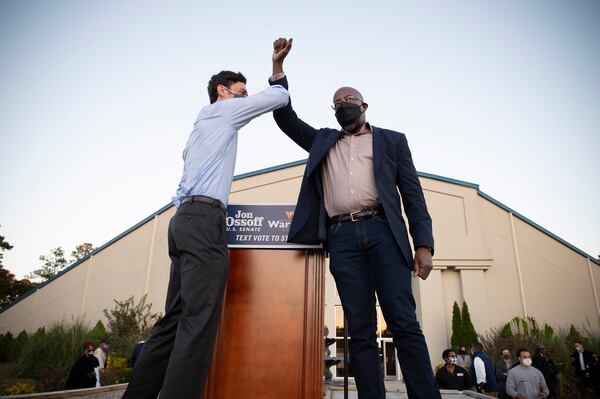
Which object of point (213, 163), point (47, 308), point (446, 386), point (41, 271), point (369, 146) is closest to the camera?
point (213, 163)

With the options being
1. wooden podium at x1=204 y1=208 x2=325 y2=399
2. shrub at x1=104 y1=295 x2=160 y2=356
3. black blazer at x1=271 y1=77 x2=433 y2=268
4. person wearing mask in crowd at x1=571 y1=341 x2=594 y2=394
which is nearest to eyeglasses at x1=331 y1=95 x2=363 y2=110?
black blazer at x1=271 y1=77 x2=433 y2=268

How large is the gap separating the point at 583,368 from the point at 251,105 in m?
12.5

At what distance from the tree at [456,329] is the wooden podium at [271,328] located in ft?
52.5

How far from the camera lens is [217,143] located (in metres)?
2.51

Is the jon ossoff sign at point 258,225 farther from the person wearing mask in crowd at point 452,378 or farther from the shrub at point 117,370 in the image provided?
the shrub at point 117,370

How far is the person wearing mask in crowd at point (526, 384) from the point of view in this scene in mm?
7934

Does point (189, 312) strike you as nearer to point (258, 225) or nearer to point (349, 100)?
point (258, 225)

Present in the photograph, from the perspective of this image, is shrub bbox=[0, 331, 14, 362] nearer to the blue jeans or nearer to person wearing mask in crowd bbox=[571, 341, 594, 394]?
the blue jeans

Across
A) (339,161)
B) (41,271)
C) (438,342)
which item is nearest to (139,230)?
(438,342)

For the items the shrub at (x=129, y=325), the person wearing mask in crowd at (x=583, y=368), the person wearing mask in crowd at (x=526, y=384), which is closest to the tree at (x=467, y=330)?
the person wearing mask in crowd at (x=583, y=368)

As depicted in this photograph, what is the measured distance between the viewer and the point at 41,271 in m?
57.6

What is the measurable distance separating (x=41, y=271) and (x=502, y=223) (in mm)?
62177

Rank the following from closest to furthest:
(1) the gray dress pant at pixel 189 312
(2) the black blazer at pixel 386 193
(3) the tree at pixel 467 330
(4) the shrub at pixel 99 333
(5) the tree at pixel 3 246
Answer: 1. (1) the gray dress pant at pixel 189 312
2. (2) the black blazer at pixel 386 193
3. (4) the shrub at pixel 99 333
4. (3) the tree at pixel 467 330
5. (5) the tree at pixel 3 246

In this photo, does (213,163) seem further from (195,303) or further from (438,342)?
(438,342)
